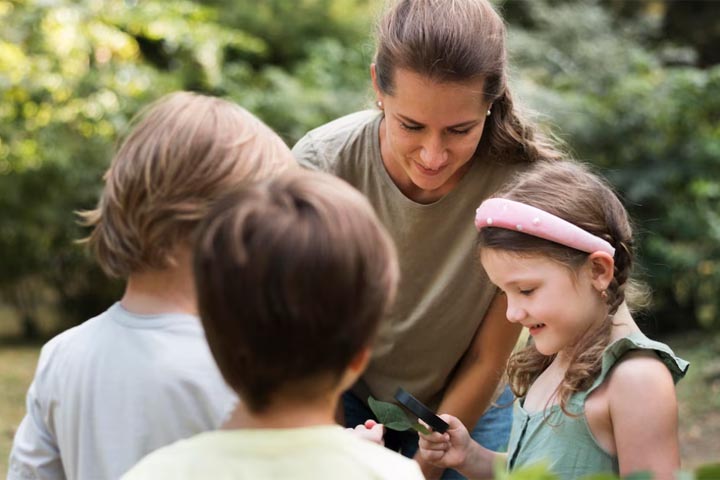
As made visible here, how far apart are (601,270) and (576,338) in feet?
0.59

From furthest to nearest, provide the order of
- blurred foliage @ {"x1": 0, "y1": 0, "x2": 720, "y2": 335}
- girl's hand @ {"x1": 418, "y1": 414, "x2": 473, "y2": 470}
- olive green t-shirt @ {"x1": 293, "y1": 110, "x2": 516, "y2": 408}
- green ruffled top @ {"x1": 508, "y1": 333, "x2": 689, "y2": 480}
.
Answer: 1. blurred foliage @ {"x1": 0, "y1": 0, "x2": 720, "y2": 335}
2. olive green t-shirt @ {"x1": 293, "y1": 110, "x2": 516, "y2": 408}
3. girl's hand @ {"x1": 418, "y1": 414, "x2": 473, "y2": 470}
4. green ruffled top @ {"x1": 508, "y1": 333, "x2": 689, "y2": 480}

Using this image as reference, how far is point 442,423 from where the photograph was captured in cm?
274

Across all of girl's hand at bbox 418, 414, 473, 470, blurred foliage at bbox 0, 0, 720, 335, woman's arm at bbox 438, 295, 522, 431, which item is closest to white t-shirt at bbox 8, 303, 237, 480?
girl's hand at bbox 418, 414, 473, 470

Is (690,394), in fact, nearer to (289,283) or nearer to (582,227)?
(582,227)

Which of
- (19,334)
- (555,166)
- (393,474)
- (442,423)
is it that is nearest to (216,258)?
(393,474)

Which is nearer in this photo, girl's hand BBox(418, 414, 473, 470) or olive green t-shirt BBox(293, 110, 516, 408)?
girl's hand BBox(418, 414, 473, 470)

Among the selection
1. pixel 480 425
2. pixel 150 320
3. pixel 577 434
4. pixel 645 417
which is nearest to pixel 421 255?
pixel 480 425

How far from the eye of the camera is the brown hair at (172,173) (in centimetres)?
216

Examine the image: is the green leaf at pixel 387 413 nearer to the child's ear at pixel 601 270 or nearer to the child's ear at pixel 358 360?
the child's ear at pixel 601 270

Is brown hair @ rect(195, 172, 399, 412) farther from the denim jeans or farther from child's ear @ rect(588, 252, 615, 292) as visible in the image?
the denim jeans

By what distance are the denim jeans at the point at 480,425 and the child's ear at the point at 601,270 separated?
78 cm

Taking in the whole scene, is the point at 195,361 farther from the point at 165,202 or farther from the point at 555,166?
the point at 555,166

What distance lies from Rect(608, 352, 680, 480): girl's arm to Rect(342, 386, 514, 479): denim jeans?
870 millimetres

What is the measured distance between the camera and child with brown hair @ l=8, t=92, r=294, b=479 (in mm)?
2113
